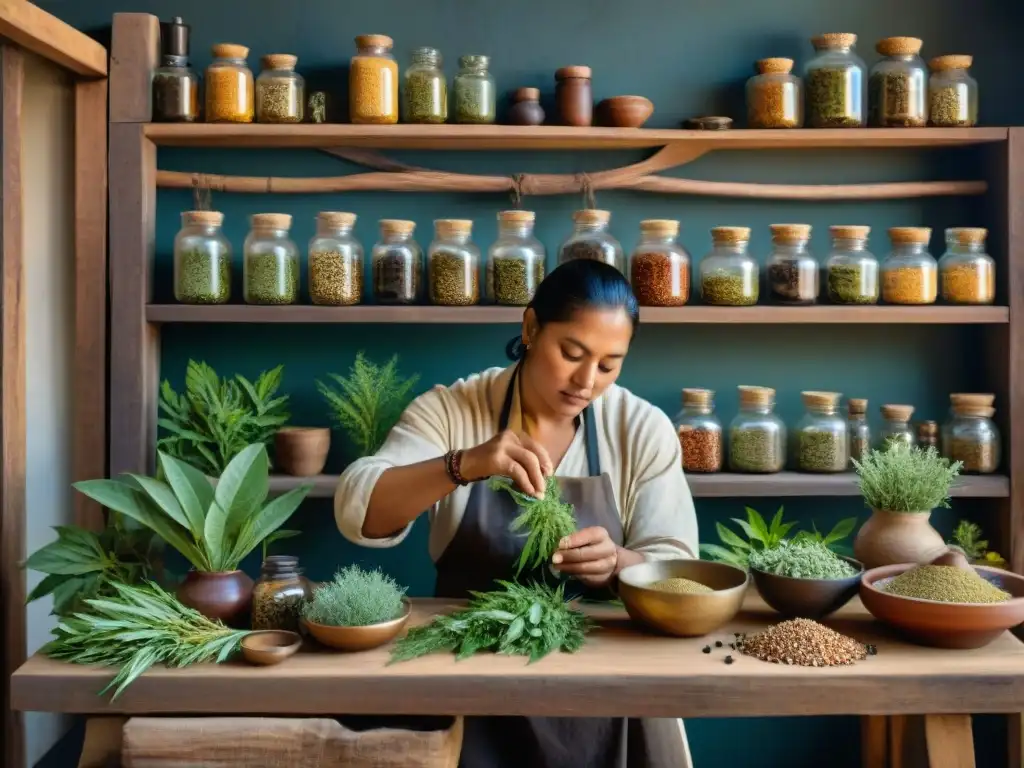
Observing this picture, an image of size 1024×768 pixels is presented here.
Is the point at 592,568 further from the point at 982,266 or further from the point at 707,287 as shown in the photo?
the point at 982,266

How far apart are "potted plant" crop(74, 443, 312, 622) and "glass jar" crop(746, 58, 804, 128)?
176 cm

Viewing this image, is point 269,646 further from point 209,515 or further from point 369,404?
point 369,404

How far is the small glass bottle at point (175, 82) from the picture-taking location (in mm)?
2898

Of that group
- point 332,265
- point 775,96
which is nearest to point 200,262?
point 332,265

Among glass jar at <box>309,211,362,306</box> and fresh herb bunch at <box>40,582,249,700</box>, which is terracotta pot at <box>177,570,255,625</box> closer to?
fresh herb bunch at <box>40,582,249,700</box>

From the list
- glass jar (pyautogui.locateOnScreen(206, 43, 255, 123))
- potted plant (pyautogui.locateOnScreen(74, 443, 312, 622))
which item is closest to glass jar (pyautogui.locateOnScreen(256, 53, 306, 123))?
glass jar (pyautogui.locateOnScreen(206, 43, 255, 123))

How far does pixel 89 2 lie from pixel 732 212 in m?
2.01

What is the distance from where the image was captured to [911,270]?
9.48ft

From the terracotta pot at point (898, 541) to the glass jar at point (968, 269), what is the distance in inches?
41.0

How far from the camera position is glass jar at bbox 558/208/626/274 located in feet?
9.46

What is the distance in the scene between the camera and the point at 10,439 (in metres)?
2.71

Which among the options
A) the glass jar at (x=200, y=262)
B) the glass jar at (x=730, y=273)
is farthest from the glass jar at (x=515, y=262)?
the glass jar at (x=200, y=262)

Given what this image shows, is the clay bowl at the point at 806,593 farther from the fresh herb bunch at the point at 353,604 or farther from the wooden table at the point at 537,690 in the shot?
the fresh herb bunch at the point at 353,604

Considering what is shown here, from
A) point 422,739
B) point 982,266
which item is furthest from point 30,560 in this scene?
point 982,266
